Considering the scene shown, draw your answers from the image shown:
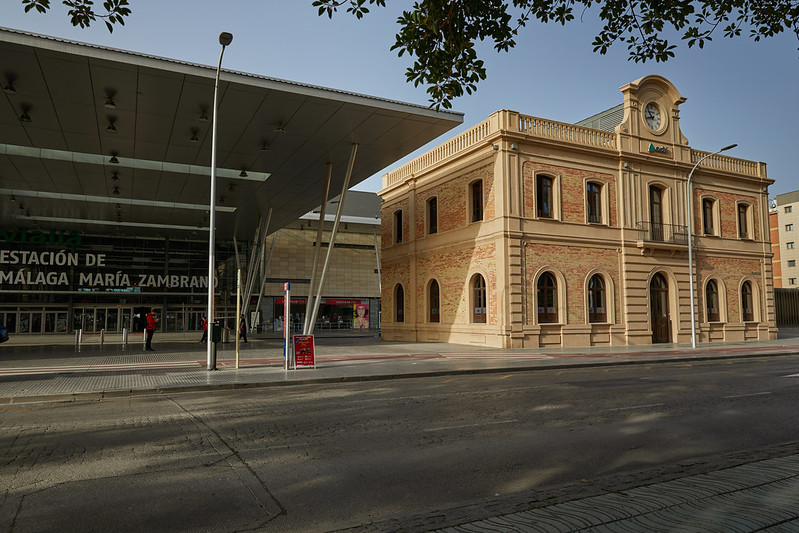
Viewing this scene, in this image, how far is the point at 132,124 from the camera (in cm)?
1911

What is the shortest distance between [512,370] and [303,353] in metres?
6.15

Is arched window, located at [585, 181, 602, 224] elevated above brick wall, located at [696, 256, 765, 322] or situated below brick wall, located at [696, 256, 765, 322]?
above

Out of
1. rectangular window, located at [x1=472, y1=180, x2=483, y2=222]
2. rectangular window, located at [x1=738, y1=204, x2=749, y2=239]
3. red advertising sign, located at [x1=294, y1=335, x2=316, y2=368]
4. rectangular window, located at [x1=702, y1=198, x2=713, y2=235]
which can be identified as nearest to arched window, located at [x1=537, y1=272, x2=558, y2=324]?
rectangular window, located at [x1=472, y1=180, x2=483, y2=222]

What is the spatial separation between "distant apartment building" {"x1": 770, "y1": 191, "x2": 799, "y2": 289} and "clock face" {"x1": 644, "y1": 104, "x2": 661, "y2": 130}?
199 ft

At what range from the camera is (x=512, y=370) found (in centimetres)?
1655

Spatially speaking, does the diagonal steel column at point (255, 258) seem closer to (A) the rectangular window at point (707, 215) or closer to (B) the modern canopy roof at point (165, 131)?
(B) the modern canopy roof at point (165, 131)

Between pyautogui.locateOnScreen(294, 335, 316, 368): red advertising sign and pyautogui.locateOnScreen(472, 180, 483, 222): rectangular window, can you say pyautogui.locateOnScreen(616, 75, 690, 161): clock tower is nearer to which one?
pyautogui.locateOnScreen(472, 180, 483, 222): rectangular window

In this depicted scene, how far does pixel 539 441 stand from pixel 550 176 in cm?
2076

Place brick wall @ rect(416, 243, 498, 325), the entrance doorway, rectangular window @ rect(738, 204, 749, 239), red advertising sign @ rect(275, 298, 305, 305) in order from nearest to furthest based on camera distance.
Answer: brick wall @ rect(416, 243, 498, 325) < the entrance doorway < rectangular window @ rect(738, 204, 749, 239) < red advertising sign @ rect(275, 298, 305, 305)

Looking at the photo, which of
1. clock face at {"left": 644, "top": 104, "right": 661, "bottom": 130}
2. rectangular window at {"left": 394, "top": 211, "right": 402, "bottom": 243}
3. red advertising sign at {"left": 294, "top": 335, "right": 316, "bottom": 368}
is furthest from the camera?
rectangular window at {"left": 394, "top": 211, "right": 402, "bottom": 243}

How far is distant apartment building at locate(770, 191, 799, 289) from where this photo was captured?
3017 inches

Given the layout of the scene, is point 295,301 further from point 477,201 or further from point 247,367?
point 247,367

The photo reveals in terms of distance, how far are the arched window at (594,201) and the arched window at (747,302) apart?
472 inches

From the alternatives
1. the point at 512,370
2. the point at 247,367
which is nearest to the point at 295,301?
the point at 247,367
